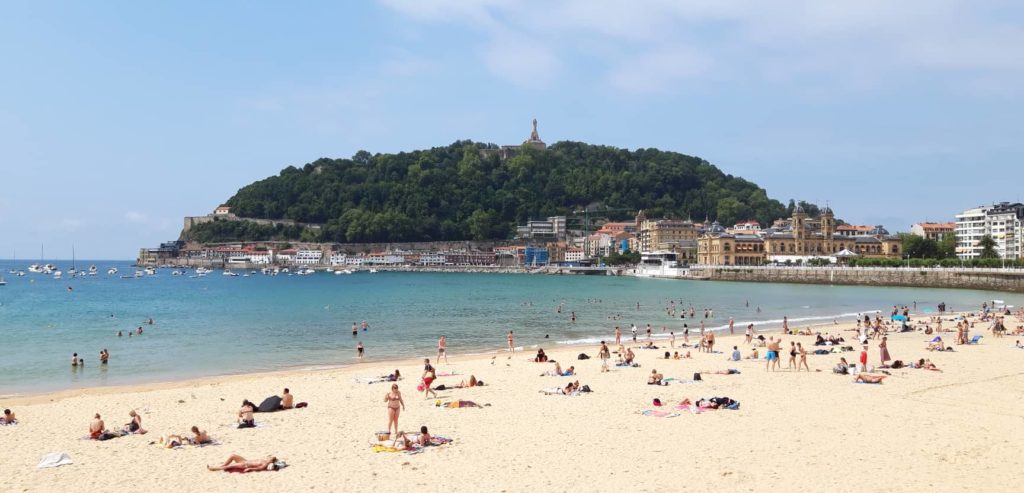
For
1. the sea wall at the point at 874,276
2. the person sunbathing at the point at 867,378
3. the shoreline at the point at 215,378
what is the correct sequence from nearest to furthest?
the person sunbathing at the point at 867,378 < the shoreline at the point at 215,378 < the sea wall at the point at 874,276

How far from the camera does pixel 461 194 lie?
18075 cm

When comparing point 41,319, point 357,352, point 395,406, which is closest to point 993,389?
point 395,406

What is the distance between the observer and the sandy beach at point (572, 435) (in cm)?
1032

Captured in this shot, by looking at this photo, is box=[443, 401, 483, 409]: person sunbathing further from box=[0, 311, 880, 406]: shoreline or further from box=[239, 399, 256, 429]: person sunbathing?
box=[0, 311, 880, 406]: shoreline

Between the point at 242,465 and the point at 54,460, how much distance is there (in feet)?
9.97

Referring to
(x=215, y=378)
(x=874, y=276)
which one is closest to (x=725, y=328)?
(x=215, y=378)

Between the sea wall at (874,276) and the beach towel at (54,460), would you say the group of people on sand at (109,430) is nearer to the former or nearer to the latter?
the beach towel at (54,460)

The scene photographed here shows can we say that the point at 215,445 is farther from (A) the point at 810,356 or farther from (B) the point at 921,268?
(B) the point at 921,268

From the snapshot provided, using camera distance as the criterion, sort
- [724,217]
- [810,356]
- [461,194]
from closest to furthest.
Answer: [810,356] → [724,217] → [461,194]

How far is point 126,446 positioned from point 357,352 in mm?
14372

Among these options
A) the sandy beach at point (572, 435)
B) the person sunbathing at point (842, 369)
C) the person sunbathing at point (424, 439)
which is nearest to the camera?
the sandy beach at point (572, 435)

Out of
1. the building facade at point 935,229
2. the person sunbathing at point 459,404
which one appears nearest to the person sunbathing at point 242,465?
the person sunbathing at point 459,404

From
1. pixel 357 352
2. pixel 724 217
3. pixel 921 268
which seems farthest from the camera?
pixel 724 217

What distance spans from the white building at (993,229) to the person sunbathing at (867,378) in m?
109
